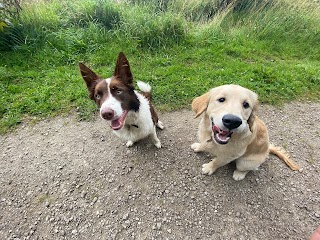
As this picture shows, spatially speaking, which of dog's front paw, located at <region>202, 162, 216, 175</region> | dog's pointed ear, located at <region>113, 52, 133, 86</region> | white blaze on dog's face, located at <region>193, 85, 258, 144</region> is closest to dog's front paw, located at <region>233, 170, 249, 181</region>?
dog's front paw, located at <region>202, 162, 216, 175</region>

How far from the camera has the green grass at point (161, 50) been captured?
4.27 meters

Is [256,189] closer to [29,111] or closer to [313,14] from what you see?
[29,111]

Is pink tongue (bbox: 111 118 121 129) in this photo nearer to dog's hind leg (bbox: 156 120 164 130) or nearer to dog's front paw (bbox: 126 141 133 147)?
dog's front paw (bbox: 126 141 133 147)

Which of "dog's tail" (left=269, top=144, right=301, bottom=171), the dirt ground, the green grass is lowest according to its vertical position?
the dirt ground

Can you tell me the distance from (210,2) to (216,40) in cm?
190

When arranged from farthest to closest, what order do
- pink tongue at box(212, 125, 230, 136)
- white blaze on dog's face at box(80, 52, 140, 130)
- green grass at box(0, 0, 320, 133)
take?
green grass at box(0, 0, 320, 133), white blaze on dog's face at box(80, 52, 140, 130), pink tongue at box(212, 125, 230, 136)

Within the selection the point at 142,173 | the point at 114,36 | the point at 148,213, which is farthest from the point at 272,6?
the point at 148,213

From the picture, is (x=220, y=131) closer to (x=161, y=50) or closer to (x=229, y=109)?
(x=229, y=109)

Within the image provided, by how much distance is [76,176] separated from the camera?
3.14 meters

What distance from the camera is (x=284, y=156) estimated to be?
3113 mm

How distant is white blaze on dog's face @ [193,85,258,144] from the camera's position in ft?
6.54

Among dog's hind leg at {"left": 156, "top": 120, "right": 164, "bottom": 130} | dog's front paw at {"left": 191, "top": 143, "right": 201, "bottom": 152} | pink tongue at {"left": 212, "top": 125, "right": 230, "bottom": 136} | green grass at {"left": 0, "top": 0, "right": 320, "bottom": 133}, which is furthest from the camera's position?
green grass at {"left": 0, "top": 0, "right": 320, "bottom": 133}

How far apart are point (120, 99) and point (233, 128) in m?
1.26

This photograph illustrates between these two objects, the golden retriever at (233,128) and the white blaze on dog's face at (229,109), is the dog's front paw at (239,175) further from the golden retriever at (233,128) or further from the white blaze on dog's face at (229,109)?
the white blaze on dog's face at (229,109)
